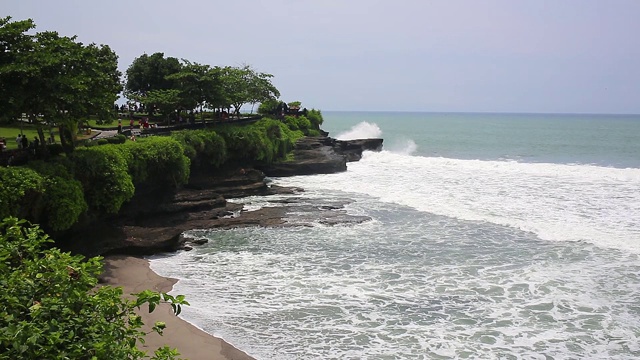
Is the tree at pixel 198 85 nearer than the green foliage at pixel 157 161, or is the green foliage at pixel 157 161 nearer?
the green foliage at pixel 157 161

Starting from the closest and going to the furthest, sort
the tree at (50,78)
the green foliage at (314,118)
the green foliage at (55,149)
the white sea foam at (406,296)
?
the white sea foam at (406,296), the tree at (50,78), the green foliage at (55,149), the green foliage at (314,118)

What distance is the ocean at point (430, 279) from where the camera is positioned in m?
14.0

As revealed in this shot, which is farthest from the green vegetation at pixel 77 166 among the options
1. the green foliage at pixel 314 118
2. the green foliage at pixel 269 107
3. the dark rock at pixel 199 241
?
the green foliage at pixel 314 118

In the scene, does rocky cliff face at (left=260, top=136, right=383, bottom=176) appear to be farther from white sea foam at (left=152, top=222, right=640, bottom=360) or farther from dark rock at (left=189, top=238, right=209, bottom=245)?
dark rock at (left=189, top=238, right=209, bottom=245)

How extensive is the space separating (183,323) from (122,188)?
9.70 m

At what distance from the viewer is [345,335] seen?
14.2 meters

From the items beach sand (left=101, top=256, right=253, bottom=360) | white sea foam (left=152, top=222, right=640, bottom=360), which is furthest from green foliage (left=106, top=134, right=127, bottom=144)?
beach sand (left=101, top=256, right=253, bottom=360)

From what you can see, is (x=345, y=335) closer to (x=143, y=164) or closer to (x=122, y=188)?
(x=122, y=188)

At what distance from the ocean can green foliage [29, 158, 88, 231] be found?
347cm

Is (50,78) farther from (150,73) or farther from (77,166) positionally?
(150,73)

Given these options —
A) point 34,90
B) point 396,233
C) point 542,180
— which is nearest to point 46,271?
point 34,90

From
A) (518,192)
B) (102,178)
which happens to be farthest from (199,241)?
(518,192)

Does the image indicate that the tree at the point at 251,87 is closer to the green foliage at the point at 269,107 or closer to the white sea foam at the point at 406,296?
the green foliage at the point at 269,107

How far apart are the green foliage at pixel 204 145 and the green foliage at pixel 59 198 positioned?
11.5 meters
